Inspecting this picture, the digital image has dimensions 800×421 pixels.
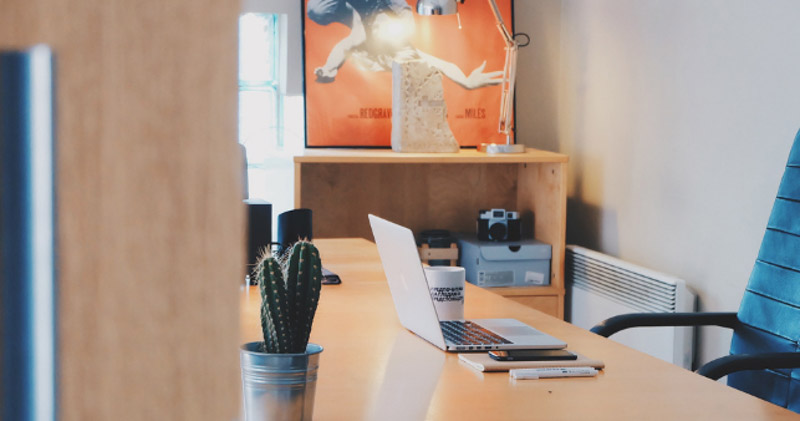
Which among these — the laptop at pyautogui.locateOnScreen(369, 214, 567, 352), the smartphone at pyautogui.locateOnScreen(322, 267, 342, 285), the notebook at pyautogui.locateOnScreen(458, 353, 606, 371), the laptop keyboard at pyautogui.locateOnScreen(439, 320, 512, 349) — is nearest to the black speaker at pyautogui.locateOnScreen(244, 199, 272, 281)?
the smartphone at pyautogui.locateOnScreen(322, 267, 342, 285)

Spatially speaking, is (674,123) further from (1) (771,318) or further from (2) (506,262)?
(1) (771,318)

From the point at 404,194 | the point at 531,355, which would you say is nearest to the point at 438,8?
the point at 404,194

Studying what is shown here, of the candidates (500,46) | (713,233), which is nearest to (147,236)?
(713,233)

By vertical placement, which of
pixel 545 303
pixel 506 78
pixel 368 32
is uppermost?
pixel 368 32

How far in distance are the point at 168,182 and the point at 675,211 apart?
293 centimetres

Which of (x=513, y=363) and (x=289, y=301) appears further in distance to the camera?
(x=513, y=363)

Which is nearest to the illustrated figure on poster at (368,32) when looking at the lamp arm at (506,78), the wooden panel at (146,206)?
the lamp arm at (506,78)

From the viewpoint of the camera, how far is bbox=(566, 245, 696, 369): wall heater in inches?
109

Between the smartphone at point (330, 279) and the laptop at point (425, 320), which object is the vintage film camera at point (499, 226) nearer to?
the smartphone at point (330, 279)

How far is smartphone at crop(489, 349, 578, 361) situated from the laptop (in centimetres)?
1

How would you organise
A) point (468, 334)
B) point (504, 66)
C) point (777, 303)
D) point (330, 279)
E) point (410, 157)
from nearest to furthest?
point (468, 334) < point (777, 303) < point (330, 279) < point (410, 157) < point (504, 66)

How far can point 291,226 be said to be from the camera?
6.45ft

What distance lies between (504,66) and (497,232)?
0.77 meters

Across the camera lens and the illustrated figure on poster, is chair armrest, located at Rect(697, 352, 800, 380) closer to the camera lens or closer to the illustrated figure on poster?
the camera lens
